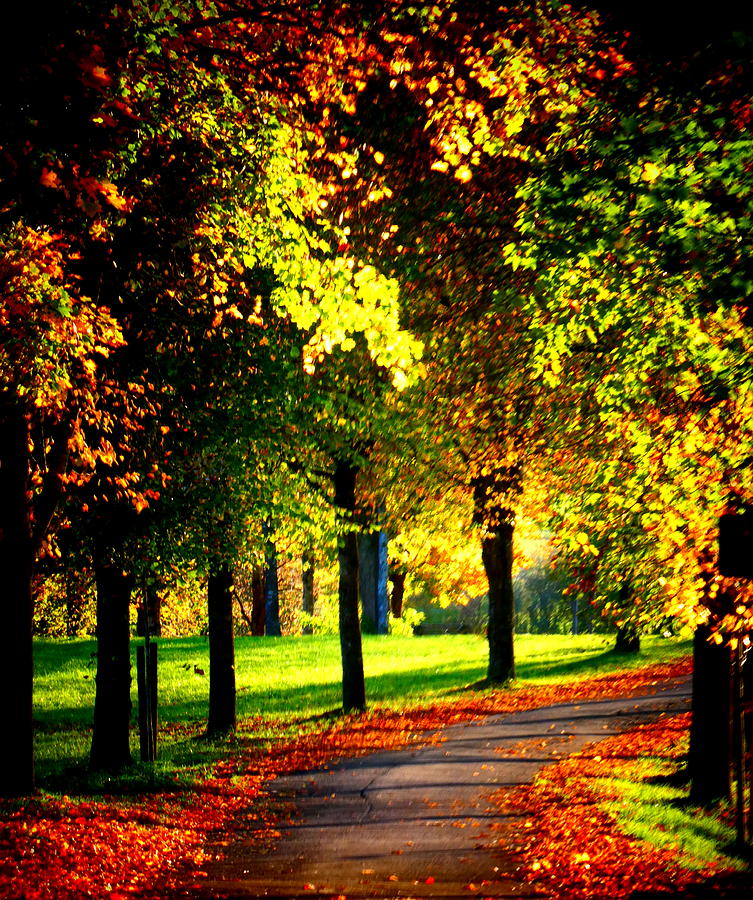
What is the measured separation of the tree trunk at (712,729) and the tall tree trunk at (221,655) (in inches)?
363

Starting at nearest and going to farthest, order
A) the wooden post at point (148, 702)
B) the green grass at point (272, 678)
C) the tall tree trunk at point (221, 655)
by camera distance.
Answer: the wooden post at point (148, 702), the tall tree trunk at point (221, 655), the green grass at point (272, 678)

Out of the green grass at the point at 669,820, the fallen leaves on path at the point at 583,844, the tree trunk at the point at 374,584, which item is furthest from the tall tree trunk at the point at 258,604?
the green grass at the point at 669,820

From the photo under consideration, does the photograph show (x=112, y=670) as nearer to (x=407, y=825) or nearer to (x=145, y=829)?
(x=145, y=829)

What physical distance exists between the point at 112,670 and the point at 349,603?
6650 millimetres

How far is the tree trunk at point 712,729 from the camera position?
12102 millimetres

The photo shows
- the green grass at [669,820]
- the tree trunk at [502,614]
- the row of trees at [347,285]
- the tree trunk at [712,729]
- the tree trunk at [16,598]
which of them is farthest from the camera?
the tree trunk at [502,614]

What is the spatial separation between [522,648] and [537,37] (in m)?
33.2

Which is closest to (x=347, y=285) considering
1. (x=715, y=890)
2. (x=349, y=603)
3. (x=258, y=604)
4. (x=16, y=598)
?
(x=16, y=598)

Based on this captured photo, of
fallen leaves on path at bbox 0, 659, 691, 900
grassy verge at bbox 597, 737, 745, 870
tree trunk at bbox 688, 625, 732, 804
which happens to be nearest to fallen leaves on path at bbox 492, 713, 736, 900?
grassy verge at bbox 597, 737, 745, 870

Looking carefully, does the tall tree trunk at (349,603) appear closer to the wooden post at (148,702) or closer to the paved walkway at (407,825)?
the paved walkway at (407,825)

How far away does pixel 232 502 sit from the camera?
1513 cm

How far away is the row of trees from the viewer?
288 inches

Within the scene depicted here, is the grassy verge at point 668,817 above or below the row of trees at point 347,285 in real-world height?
below

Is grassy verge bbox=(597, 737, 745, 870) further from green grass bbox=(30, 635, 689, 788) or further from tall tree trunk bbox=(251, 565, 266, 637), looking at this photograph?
tall tree trunk bbox=(251, 565, 266, 637)
